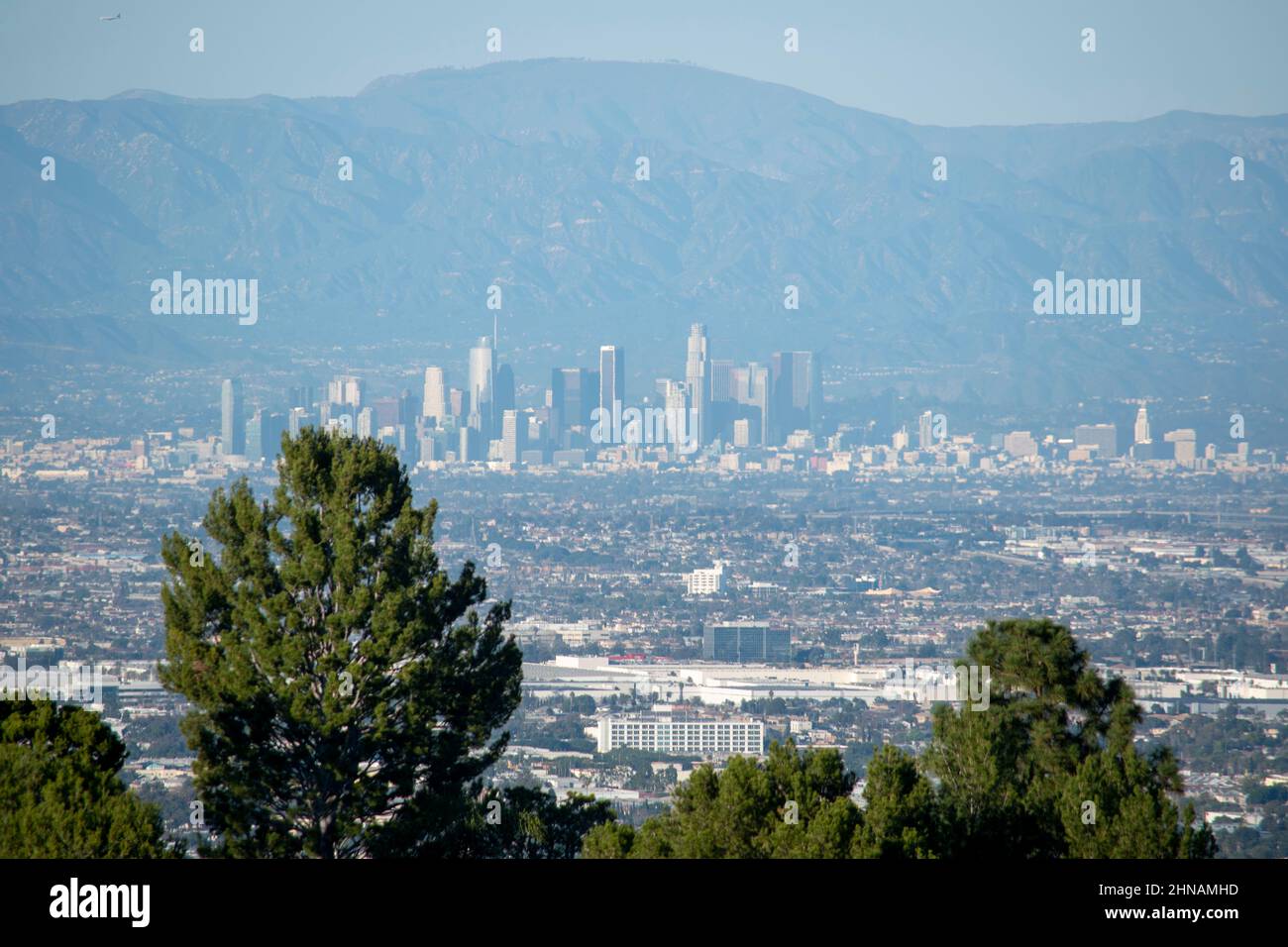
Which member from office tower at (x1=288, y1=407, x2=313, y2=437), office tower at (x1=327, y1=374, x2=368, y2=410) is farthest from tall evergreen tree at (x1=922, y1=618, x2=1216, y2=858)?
office tower at (x1=327, y1=374, x2=368, y2=410)

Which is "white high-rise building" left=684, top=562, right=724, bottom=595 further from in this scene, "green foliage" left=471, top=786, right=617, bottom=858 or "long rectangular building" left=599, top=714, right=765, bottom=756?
"green foliage" left=471, top=786, right=617, bottom=858

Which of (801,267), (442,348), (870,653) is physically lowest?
(870,653)

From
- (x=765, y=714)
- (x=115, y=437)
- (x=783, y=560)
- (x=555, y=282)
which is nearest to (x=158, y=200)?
(x=555, y=282)

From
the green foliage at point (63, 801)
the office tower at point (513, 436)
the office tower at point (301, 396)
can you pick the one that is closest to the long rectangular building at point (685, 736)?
the green foliage at point (63, 801)
